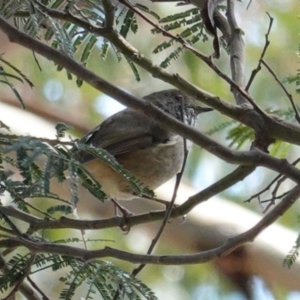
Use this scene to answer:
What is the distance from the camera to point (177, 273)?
13.1ft

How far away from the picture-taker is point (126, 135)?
7.89 ft

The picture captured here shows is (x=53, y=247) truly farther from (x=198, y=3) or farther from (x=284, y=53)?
(x=284, y=53)

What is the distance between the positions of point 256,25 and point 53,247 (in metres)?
2.77

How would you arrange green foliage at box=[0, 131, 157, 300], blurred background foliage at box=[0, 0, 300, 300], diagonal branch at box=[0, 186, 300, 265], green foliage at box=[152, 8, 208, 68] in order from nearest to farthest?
green foliage at box=[0, 131, 157, 300] < diagonal branch at box=[0, 186, 300, 265] < green foliage at box=[152, 8, 208, 68] < blurred background foliage at box=[0, 0, 300, 300]

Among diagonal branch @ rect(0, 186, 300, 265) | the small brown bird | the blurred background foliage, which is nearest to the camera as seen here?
diagonal branch @ rect(0, 186, 300, 265)

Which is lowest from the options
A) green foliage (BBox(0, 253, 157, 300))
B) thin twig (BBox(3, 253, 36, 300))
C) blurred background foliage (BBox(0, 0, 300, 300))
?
thin twig (BBox(3, 253, 36, 300))

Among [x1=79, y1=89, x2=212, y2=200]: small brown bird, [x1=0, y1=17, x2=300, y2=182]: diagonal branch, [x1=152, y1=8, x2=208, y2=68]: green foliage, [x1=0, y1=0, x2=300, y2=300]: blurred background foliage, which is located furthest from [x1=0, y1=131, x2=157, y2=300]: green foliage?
[x1=0, y1=0, x2=300, y2=300]: blurred background foliage

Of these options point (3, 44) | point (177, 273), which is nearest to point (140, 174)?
point (3, 44)

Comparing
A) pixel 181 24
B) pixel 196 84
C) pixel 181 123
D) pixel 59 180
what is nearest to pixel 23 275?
pixel 59 180

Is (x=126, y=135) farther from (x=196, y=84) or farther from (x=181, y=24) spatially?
(x=196, y=84)

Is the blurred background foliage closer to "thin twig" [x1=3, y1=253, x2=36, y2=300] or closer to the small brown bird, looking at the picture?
the small brown bird

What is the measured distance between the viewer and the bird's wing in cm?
236

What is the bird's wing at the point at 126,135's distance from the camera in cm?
236

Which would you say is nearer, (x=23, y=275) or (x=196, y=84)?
(x=23, y=275)
